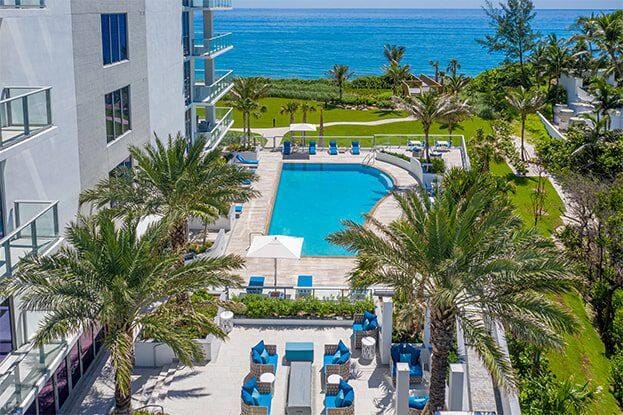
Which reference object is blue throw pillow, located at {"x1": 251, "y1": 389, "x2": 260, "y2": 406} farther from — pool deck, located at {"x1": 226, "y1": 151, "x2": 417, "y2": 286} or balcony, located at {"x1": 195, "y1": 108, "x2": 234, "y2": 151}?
balcony, located at {"x1": 195, "y1": 108, "x2": 234, "y2": 151}

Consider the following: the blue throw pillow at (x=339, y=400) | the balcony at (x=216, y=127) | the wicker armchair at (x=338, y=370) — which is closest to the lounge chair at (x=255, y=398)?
the blue throw pillow at (x=339, y=400)

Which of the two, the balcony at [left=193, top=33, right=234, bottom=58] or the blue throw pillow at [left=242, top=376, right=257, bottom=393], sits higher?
the balcony at [left=193, top=33, right=234, bottom=58]

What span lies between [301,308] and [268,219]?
34.0 ft

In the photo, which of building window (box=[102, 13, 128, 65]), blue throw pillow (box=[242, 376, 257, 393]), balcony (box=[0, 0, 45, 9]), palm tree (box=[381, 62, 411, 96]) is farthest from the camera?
palm tree (box=[381, 62, 411, 96])

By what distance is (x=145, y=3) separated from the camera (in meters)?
27.2

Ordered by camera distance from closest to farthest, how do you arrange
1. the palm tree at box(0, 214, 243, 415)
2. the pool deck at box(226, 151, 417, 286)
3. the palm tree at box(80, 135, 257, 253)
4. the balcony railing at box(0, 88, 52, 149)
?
the balcony railing at box(0, 88, 52, 149), the palm tree at box(0, 214, 243, 415), the palm tree at box(80, 135, 257, 253), the pool deck at box(226, 151, 417, 286)

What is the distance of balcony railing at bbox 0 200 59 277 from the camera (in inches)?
567

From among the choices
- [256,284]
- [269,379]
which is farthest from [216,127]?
[269,379]

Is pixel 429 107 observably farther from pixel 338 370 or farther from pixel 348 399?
pixel 348 399

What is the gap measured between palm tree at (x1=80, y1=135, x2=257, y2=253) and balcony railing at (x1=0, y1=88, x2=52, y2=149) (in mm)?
5409

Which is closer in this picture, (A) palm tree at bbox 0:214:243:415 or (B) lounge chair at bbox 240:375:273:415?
(A) palm tree at bbox 0:214:243:415

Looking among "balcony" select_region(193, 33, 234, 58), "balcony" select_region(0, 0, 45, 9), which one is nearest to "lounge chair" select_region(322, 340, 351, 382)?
"balcony" select_region(0, 0, 45, 9)

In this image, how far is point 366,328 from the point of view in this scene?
22.0 metres

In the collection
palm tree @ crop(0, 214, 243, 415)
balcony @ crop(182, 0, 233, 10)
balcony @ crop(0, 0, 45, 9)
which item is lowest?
palm tree @ crop(0, 214, 243, 415)
